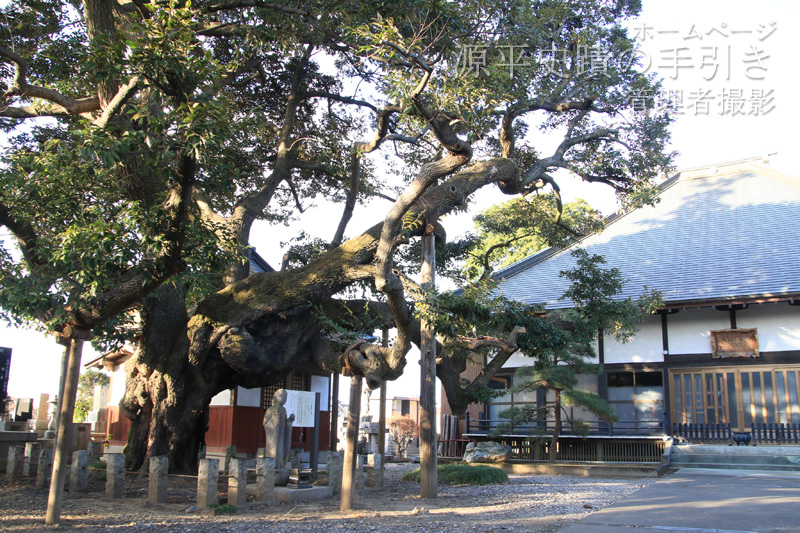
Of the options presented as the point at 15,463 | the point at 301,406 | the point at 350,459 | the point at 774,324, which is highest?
the point at 774,324

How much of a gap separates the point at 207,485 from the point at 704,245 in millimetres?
17493

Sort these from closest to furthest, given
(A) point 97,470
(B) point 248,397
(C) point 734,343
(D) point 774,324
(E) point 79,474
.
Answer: (E) point 79,474, (A) point 97,470, (B) point 248,397, (D) point 774,324, (C) point 734,343

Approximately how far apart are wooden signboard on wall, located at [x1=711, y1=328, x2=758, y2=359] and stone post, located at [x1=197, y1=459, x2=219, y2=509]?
45.6ft

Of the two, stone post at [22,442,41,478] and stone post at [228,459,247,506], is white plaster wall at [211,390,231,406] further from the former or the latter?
stone post at [228,459,247,506]

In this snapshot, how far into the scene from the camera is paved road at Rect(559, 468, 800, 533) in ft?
23.1

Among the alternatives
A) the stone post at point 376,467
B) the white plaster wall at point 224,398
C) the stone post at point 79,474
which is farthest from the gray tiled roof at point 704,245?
the stone post at point 79,474

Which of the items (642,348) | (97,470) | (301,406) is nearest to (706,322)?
(642,348)

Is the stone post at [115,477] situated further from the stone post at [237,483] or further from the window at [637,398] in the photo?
the window at [637,398]

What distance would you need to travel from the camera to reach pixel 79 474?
10.2 m

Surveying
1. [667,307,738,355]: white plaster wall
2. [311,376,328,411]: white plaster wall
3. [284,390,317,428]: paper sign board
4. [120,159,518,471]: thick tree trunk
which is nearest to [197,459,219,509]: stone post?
[284,390,317,428]: paper sign board

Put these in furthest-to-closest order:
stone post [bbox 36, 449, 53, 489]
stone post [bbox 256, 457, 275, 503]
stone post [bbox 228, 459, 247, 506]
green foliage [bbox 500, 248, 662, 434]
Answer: green foliage [bbox 500, 248, 662, 434] → stone post [bbox 36, 449, 53, 489] → stone post [bbox 256, 457, 275, 503] → stone post [bbox 228, 459, 247, 506]

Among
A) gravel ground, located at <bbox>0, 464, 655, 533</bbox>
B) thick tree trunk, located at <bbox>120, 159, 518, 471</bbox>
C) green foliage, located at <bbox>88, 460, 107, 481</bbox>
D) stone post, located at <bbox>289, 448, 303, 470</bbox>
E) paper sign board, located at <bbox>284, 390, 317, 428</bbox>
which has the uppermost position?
thick tree trunk, located at <bbox>120, 159, 518, 471</bbox>

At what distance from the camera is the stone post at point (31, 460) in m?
11.7

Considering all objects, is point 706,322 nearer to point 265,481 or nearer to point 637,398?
point 637,398
